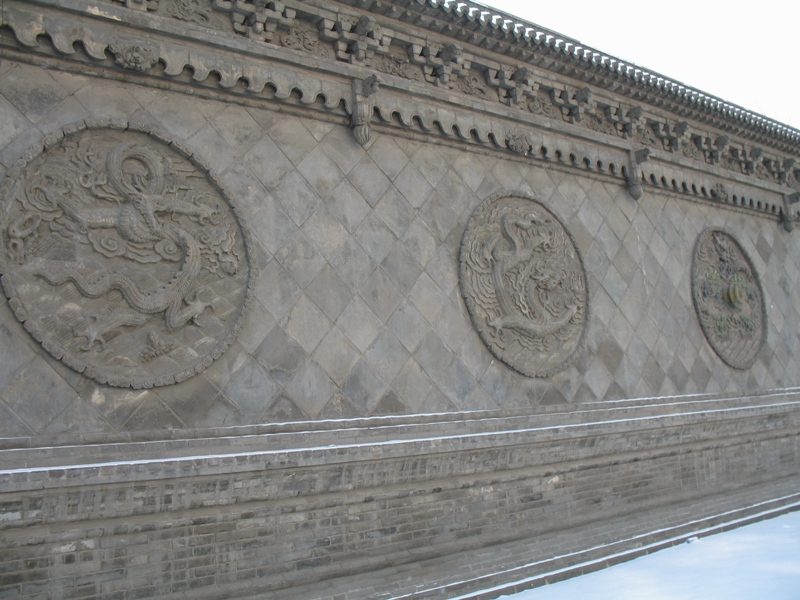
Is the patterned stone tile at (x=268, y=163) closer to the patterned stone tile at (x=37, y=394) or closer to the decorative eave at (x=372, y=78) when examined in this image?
the decorative eave at (x=372, y=78)

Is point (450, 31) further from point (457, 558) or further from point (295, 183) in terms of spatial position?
→ point (457, 558)

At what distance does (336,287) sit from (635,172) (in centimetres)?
491

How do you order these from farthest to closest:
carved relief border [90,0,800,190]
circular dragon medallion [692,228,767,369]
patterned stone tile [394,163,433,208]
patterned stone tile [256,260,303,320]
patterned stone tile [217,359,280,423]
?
circular dragon medallion [692,228,767,369], patterned stone tile [394,163,433,208], carved relief border [90,0,800,190], patterned stone tile [256,260,303,320], patterned stone tile [217,359,280,423]

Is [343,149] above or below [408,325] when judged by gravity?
above

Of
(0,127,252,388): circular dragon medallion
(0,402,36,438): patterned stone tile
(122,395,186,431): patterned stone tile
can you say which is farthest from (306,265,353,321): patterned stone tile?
(0,402,36,438): patterned stone tile

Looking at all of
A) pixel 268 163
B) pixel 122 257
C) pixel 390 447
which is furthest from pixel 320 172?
pixel 390 447

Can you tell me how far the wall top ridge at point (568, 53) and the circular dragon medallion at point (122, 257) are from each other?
2.66 meters

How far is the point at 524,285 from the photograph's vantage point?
25.0 feet

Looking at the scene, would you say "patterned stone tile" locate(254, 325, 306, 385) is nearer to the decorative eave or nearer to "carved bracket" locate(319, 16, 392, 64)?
the decorative eave

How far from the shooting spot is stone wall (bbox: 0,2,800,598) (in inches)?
188

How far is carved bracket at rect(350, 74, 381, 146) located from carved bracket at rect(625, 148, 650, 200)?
407 centimetres

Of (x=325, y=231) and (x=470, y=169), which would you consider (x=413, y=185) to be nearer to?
(x=470, y=169)

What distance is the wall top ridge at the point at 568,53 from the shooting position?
23.5 feet

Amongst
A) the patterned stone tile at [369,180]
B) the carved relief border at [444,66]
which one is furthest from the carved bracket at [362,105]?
the carved relief border at [444,66]
